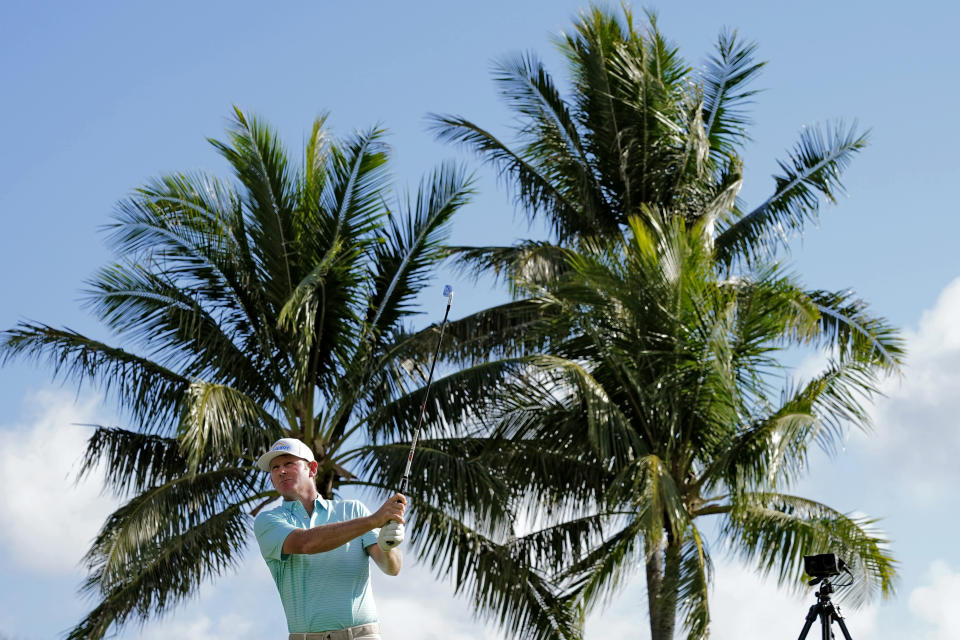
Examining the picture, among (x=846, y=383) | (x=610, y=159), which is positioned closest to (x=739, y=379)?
(x=846, y=383)

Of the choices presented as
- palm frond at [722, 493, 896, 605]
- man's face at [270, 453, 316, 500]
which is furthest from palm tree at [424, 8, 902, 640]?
man's face at [270, 453, 316, 500]

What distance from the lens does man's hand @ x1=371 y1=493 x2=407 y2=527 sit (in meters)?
4.61

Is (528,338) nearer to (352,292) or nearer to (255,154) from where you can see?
(352,292)

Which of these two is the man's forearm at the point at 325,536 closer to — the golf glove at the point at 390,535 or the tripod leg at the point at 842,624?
the golf glove at the point at 390,535

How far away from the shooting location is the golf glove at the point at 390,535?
4.70 m

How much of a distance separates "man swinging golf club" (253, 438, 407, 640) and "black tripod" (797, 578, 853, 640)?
2942 millimetres

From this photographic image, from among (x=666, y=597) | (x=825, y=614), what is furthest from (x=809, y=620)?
A: (x=666, y=597)

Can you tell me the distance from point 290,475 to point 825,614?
10.7ft

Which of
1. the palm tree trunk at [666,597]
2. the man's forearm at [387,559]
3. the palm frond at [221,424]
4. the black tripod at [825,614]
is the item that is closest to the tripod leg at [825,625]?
the black tripod at [825,614]

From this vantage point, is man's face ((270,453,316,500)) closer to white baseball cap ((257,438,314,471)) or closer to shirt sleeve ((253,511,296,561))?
white baseball cap ((257,438,314,471))

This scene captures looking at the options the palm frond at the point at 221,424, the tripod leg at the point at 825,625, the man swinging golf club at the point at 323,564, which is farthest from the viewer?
the palm frond at the point at 221,424

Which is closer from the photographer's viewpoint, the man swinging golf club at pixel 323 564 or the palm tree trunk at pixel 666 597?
the man swinging golf club at pixel 323 564

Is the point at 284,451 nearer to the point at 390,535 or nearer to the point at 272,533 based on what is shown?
the point at 272,533

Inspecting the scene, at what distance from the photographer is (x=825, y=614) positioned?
6949 mm
